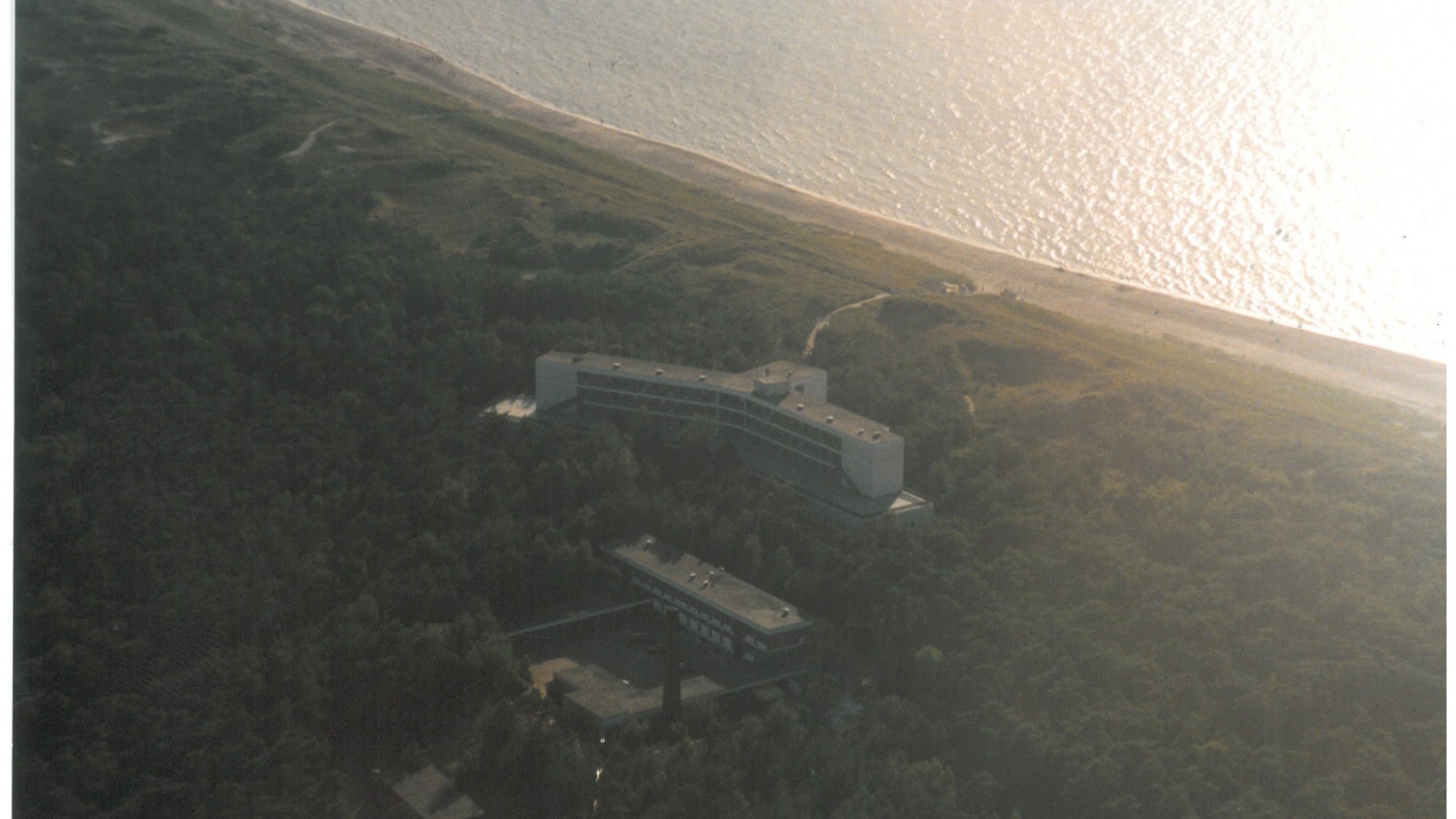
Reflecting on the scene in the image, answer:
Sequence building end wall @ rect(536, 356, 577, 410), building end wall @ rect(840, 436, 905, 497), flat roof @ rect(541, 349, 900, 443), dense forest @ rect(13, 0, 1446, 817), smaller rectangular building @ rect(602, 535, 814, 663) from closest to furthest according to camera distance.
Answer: dense forest @ rect(13, 0, 1446, 817)
smaller rectangular building @ rect(602, 535, 814, 663)
building end wall @ rect(840, 436, 905, 497)
flat roof @ rect(541, 349, 900, 443)
building end wall @ rect(536, 356, 577, 410)

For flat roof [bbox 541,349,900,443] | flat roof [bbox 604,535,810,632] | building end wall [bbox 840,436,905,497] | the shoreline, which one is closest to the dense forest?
flat roof [bbox 604,535,810,632]

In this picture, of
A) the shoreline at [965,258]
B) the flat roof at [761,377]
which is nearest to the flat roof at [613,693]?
the flat roof at [761,377]

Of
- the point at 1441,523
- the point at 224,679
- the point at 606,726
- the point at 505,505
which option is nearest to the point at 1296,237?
the point at 1441,523

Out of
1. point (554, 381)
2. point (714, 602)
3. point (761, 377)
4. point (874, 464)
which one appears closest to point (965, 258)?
point (761, 377)

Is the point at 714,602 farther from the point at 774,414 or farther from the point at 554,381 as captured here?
the point at 554,381

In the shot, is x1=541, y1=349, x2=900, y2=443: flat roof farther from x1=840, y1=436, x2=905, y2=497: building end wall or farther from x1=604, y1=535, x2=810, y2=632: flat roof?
x1=604, y1=535, x2=810, y2=632: flat roof

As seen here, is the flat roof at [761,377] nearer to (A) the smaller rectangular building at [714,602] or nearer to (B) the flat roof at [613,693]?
(A) the smaller rectangular building at [714,602]
